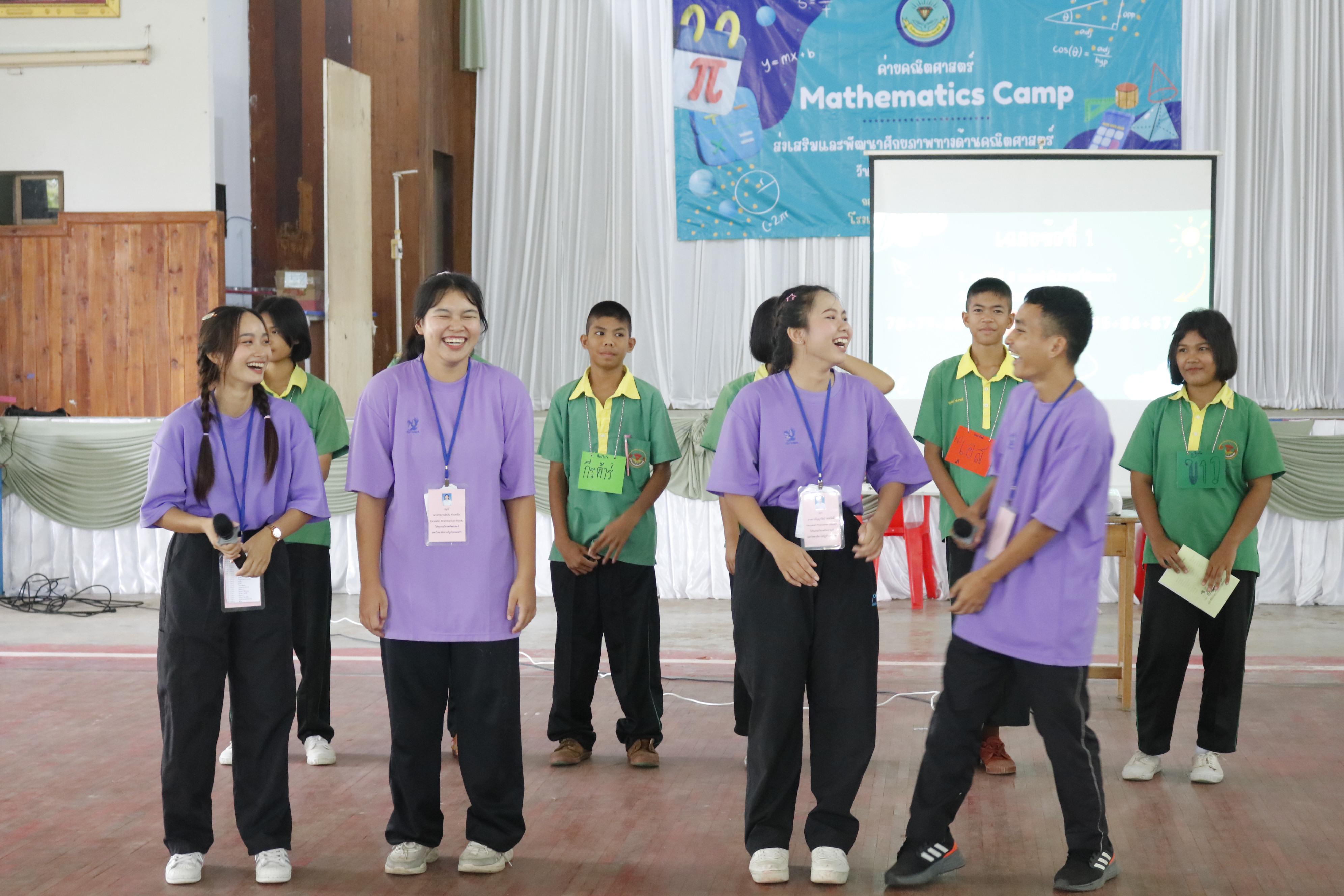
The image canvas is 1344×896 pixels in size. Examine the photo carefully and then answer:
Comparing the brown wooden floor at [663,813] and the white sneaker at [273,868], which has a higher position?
the white sneaker at [273,868]

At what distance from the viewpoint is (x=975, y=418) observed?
3.54m

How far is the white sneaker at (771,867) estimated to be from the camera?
2.67 metres

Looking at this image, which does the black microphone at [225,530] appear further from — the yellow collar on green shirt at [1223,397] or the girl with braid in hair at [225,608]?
the yellow collar on green shirt at [1223,397]

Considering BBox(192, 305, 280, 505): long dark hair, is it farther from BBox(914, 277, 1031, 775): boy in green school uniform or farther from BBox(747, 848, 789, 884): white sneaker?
BBox(914, 277, 1031, 775): boy in green school uniform

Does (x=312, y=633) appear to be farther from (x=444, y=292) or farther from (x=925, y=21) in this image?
(x=925, y=21)

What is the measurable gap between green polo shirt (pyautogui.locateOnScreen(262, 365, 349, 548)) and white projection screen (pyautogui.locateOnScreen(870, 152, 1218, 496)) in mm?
3620

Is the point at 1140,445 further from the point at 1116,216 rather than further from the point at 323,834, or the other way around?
the point at 1116,216

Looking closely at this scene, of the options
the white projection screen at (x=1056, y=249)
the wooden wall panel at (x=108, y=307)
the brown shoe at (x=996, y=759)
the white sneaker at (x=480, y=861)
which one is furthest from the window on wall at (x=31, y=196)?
the brown shoe at (x=996, y=759)

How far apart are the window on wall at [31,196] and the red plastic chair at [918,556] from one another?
6.40 m

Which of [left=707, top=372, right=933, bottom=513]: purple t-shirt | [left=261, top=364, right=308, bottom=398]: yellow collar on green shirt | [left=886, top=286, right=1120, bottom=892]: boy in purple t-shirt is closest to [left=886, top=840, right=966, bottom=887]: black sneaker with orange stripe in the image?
[left=886, top=286, right=1120, bottom=892]: boy in purple t-shirt

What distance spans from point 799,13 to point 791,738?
27.6 feet

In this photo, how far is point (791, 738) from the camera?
2.69 meters

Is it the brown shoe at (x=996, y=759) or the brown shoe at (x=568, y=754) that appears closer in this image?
the brown shoe at (x=996, y=759)

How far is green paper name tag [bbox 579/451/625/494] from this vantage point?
364 cm
